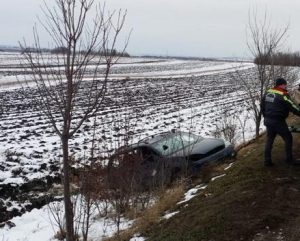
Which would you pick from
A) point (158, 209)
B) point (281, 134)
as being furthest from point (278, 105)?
point (158, 209)

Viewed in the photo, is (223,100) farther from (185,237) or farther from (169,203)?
(185,237)

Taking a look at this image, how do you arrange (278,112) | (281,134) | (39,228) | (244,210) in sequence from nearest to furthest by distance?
1. (244,210)
2. (278,112)
3. (281,134)
4. (39,228)

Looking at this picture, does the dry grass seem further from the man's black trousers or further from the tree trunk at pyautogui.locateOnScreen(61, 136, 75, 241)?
the man's black trousers

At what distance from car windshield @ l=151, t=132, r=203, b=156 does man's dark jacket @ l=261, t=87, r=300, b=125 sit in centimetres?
302

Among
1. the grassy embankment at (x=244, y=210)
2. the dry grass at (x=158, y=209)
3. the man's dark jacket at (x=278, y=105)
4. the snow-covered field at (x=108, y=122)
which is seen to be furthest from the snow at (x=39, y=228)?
the man's dark jacket at (x=278, y=105)

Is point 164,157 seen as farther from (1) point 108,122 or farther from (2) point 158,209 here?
(1) point 108,122

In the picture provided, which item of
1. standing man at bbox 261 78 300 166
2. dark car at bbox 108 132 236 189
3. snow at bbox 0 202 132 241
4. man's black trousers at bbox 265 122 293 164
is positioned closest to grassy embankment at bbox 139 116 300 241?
man's black trousers at bbox 265 122 293 164

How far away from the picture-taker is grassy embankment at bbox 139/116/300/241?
6.82 metres

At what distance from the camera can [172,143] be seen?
41.4ft

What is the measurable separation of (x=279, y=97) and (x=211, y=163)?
3.54 m

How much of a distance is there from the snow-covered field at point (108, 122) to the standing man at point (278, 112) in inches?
114

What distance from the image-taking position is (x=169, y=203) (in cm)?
977

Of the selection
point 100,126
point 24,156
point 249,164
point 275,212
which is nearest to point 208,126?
point 100,126

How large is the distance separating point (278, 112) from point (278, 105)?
0.13m
